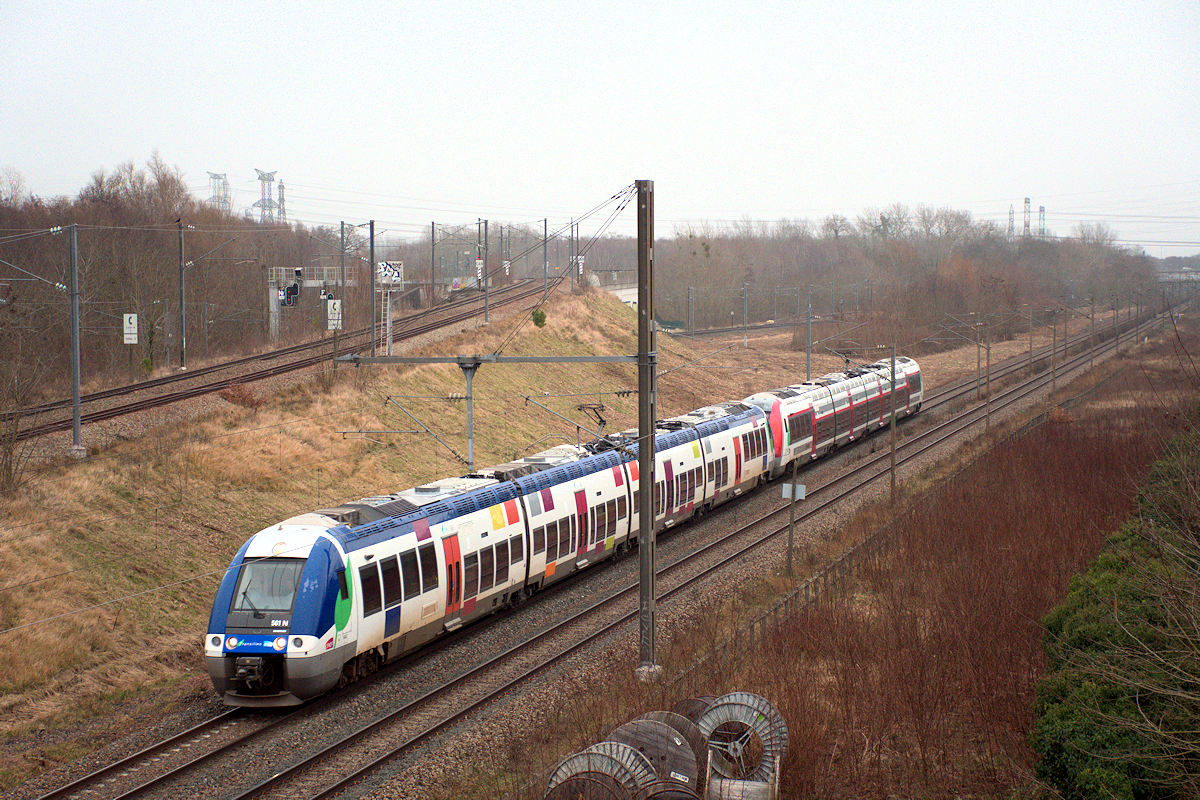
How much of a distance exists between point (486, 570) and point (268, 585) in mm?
5066

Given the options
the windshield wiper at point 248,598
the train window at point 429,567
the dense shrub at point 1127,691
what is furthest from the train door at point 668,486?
the windshield wiper at point 248,598

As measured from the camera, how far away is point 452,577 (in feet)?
59.0

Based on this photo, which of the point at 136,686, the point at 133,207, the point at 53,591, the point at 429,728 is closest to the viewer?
the point at 429,728

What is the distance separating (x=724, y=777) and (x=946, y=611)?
27.1 ft

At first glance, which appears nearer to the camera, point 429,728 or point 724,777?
point 724,777

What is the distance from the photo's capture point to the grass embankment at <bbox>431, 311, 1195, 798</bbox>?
1220 centimetres

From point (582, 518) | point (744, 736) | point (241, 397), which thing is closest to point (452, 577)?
point (582, 518)

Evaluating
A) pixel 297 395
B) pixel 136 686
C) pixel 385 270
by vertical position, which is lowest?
pixel 136 686

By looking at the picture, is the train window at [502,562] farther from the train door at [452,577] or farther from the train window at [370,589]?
the train window at [370,589]

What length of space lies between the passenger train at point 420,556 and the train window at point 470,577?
35mm

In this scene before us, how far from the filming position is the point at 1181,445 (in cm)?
1797

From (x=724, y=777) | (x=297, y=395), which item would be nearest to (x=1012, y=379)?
(x=297, y=395)

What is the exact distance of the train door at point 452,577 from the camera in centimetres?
1782

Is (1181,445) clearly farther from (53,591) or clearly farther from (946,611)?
(53,591)
